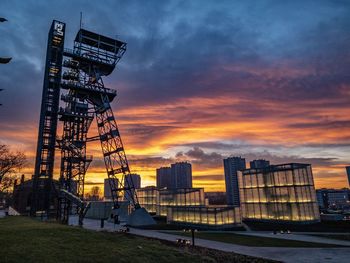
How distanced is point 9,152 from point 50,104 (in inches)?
552

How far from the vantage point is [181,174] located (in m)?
180

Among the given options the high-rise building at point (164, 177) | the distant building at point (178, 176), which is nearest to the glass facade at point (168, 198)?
the distant building at point (178, 176)

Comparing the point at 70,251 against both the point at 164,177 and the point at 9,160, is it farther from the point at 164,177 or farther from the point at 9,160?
the point at 164,177

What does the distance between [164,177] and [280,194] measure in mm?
140815

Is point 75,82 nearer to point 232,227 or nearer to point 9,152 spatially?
point 9,152

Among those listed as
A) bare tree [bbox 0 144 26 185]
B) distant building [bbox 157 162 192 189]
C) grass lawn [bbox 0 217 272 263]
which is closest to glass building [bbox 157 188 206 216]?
bare tree [bbox 0 144 26 185]

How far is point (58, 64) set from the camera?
6166cm

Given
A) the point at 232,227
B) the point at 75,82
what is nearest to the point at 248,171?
the point at 232,227

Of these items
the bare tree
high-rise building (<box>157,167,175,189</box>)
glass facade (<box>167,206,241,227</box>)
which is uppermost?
high-rise building (<box>157,167,175,189</box>)

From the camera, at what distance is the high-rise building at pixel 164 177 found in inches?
7410

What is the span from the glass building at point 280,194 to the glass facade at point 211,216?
38.6 ft

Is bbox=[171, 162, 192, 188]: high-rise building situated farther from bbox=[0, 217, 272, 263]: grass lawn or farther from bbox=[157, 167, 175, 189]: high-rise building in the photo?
bbox=[0, 217, 272, 263]: grass lawn

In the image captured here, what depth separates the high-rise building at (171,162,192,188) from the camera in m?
178

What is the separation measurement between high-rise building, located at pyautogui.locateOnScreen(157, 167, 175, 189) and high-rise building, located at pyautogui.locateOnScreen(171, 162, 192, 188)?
20.0 feet
